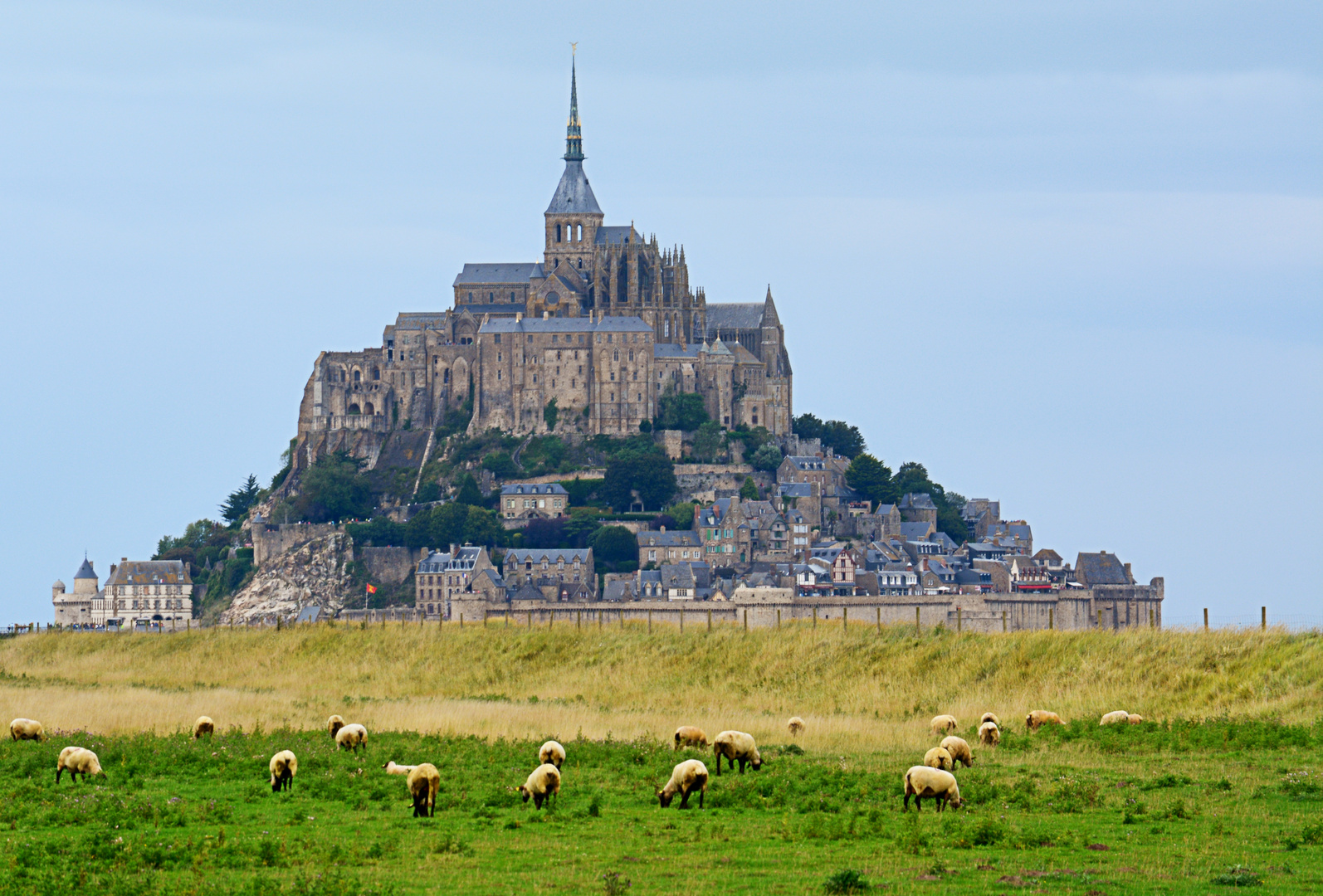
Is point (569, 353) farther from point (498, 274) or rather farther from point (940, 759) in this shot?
point (940, 759)

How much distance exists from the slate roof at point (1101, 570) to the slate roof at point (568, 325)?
3583 cm

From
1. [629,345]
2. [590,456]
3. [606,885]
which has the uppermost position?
[629,345]

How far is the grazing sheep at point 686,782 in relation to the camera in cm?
2233

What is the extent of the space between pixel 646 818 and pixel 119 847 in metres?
5.93

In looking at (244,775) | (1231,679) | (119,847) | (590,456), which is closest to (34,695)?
(244,775)

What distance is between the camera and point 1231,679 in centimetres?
3262

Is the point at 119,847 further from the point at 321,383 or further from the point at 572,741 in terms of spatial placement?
the point at 321,383

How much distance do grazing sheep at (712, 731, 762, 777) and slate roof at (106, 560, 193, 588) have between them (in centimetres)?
11651

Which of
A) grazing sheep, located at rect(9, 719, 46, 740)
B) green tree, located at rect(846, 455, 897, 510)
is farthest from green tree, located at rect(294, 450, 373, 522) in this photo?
grazing sheep, located at rect(9, 719, 46, 740)

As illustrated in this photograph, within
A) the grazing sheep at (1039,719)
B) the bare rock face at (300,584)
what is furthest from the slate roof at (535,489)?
the grazing sheep at (1039,719)

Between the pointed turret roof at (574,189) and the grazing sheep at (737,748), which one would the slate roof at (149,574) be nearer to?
the pointed turret roof at (574,189)

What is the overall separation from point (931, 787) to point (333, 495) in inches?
4737

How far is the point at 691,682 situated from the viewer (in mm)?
40625

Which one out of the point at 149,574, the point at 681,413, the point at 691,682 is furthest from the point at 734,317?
the point at 691,682
